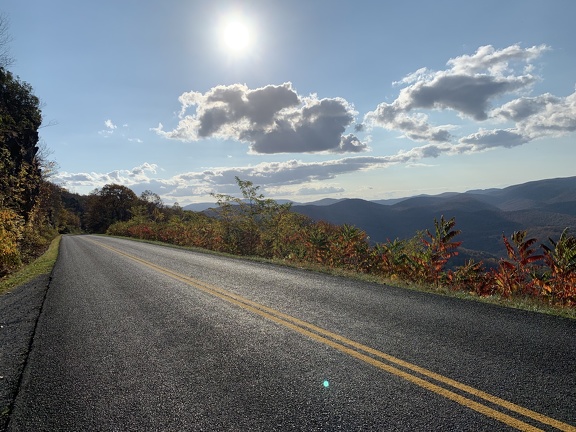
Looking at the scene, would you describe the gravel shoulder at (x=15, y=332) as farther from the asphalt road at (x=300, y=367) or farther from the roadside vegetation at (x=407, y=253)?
the roadside vegetation at (x=407, y=253)

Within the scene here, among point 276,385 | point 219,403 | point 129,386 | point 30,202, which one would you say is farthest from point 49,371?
point 30,202

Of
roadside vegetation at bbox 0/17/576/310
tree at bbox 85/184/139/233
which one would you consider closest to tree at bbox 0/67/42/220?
roadside vegetation at bbox 0/17/576/310

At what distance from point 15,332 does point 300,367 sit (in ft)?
17.1

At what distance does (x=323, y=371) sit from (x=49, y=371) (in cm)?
325

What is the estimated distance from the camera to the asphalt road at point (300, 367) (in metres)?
2.79

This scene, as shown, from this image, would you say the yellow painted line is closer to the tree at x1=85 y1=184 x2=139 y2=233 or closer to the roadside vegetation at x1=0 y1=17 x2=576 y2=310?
the roadside vegetation at x1=0 y1=17 x2=576 y2=310

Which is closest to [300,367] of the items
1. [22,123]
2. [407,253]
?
[407,253]

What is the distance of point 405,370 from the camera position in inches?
137

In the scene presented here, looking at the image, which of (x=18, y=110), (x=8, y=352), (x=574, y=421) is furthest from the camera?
(x=18, y=110)

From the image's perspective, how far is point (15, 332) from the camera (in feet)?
18.8

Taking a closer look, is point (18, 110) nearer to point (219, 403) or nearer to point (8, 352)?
point (8, 352)

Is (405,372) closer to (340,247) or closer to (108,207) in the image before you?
(340,247)

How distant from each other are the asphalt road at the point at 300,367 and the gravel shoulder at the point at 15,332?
0.13 meters

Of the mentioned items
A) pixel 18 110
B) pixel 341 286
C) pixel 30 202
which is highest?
pixel 18 110
